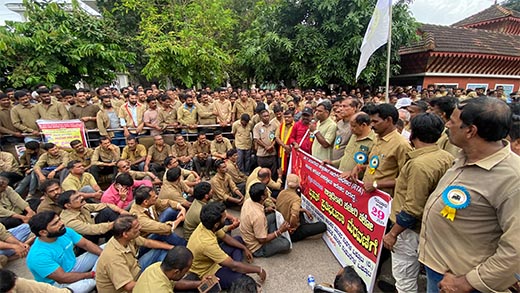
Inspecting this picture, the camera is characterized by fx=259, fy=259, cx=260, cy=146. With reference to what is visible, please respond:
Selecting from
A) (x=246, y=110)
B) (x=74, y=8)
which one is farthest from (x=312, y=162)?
(x=74, y=8)

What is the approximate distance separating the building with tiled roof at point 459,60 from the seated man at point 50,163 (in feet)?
55.3

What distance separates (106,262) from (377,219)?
289 cm

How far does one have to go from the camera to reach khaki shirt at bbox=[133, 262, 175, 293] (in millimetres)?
2287

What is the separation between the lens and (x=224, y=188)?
199 inches

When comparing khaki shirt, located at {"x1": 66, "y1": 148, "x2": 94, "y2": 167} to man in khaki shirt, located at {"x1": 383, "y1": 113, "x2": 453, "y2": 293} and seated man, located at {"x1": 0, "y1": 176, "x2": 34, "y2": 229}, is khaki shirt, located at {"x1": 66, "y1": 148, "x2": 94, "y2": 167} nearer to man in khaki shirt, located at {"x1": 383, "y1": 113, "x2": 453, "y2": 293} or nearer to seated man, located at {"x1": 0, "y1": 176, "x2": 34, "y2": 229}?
seated man, located at {"x1": 0, "y1": 176, "x2": 34, "y2": 229}

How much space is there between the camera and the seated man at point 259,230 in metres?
3.50

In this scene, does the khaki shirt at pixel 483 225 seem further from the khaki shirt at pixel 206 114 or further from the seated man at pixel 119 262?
the khaki shirt at pixel 206 114

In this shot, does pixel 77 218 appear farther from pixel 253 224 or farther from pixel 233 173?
pixel 233 173

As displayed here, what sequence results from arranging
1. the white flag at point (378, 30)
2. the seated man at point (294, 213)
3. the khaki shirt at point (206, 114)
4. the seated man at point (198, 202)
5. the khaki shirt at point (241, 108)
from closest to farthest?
the seated man at point (198, 202), the seated man at point (294, 213), the white flag at point (378, 30), the khaki shirt at point (206, 114), the khaki shirt at point (241, 108)

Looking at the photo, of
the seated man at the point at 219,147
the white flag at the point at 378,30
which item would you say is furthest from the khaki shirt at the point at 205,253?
the white flag at the point at 378,30

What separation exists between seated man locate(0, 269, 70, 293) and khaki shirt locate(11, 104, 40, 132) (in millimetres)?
5975

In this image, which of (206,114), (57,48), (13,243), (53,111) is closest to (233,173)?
(206,114)

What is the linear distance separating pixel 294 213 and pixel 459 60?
17.1m

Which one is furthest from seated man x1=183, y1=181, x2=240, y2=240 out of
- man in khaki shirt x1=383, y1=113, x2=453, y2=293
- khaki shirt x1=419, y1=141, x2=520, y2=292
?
khaki shirt x1=419, y1=141, x2=520, y2=292
